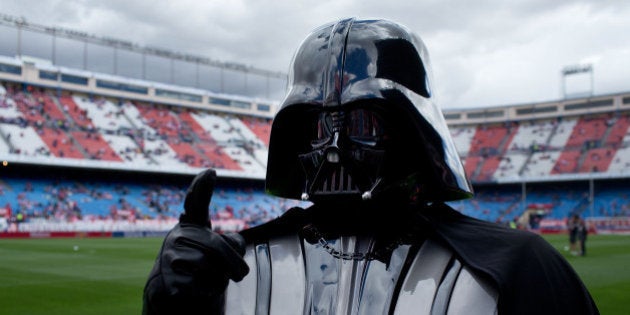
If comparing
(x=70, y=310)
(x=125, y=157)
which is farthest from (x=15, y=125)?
(x=70, y=310)

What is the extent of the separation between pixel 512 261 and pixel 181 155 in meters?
48.3

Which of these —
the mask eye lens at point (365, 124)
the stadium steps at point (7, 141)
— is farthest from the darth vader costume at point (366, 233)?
the stadium steps at point (7, 141)

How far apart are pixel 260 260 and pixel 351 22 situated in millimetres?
969

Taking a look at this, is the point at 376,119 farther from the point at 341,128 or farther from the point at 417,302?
the point at 417,302

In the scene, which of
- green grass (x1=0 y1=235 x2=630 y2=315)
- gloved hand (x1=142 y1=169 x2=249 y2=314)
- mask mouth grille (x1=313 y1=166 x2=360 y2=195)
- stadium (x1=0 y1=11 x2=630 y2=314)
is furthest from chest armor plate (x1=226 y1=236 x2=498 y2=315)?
stadium (x1=0 y1=11 x2=630 y2=314)

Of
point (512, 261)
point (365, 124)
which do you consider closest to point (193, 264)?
point (365, 124)

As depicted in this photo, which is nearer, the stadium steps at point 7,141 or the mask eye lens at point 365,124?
the mask eye lens at point 365,124

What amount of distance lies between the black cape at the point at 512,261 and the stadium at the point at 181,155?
3563cm

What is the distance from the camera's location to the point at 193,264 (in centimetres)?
163

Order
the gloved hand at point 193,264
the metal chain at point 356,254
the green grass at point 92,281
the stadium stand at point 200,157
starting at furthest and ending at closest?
the stadium stand at point 200,157 → the green grass at point 92,281 → the metal chain at point 356,254 → the gloved hand at point 193,264

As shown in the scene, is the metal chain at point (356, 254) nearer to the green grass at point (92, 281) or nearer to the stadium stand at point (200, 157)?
the green grass at point (92, 281)

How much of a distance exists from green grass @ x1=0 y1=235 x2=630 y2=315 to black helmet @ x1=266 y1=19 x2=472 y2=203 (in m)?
7.97

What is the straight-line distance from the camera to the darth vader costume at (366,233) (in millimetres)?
1674

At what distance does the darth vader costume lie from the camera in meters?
1.67
